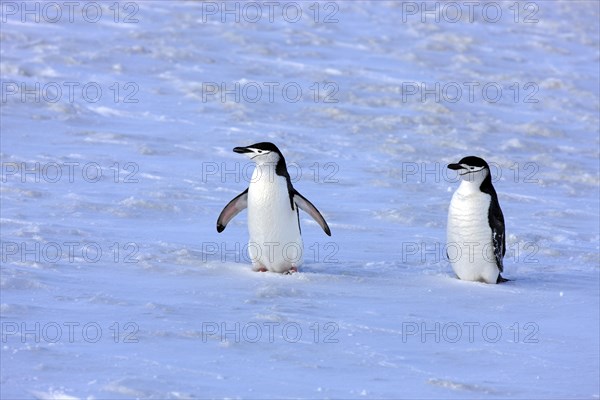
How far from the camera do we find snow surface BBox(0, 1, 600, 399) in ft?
14.0

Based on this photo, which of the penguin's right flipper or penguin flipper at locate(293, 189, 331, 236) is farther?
the penguin's right flipper

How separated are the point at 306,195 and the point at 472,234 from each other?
93.0 inches

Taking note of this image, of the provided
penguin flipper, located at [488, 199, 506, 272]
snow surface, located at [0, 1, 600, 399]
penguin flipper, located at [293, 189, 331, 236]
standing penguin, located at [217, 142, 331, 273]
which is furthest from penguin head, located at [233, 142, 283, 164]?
penguin flipper, located at [488, 199, 506, 272]

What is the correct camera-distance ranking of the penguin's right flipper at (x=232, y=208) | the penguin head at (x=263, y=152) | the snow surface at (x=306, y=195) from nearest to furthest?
the snow surface at (x=306, y=195), the penguin head at (x=263, y=152), the penguin's right flipper at (x=232, y=208)

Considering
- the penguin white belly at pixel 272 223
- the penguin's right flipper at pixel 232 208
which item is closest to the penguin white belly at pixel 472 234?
the penguin white belly at pixel 272 223

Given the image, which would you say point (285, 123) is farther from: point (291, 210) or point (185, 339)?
point (185, 339)

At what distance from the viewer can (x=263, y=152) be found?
564 cm

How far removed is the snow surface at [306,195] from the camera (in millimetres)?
4277

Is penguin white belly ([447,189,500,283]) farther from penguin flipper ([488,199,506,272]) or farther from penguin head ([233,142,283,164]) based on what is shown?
penguin head ([233,142,283,164])

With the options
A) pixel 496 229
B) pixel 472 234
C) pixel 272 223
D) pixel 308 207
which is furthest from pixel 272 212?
pixel 496 229

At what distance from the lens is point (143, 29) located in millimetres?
13367

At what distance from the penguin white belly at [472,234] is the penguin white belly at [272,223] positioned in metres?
0.84

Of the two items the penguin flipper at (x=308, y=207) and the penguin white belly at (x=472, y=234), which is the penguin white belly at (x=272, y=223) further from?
the penguin white belly at (x=472, y=234)

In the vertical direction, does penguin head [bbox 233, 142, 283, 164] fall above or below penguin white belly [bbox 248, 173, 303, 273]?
above
